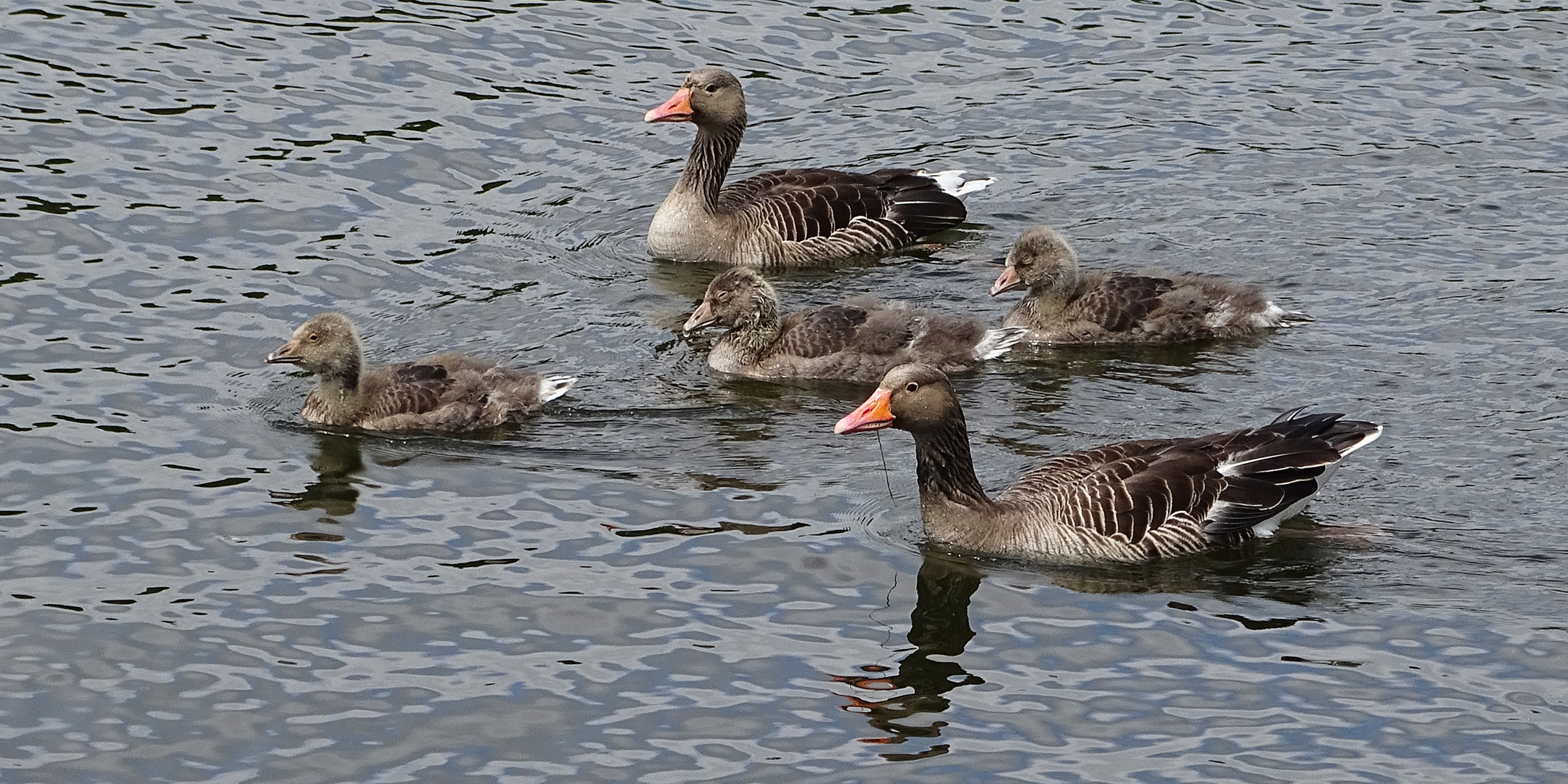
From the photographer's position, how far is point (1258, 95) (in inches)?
825

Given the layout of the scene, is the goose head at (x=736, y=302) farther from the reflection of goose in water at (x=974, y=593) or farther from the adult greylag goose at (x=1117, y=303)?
the reflection of goose in water at (x=974, y=593)

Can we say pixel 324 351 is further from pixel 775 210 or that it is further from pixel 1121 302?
pixel 1121 302

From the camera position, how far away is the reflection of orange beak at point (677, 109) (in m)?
18.6

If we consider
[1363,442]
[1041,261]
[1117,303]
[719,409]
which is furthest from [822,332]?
[1363,442]

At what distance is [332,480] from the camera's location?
13.2 meters

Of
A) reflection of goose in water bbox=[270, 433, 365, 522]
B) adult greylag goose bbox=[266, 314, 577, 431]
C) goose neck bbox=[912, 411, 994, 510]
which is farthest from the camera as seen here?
adult greylag goose bbox=[266, 314, 577, 431]

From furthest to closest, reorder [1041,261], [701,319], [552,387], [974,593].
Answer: [1041,261]
[701,319]
[552,387]
[974,593]

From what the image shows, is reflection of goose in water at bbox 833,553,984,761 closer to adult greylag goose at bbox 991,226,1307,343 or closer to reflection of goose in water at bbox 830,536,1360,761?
reflection of goose in water at bbox 830,536,1360,761

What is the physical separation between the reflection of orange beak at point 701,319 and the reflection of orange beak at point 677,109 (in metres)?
3.34

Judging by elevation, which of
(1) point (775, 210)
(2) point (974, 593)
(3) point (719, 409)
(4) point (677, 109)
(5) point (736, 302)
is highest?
(4) point (677, 109)

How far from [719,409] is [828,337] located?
117cm

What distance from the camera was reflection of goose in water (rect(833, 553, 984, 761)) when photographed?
1012 cm

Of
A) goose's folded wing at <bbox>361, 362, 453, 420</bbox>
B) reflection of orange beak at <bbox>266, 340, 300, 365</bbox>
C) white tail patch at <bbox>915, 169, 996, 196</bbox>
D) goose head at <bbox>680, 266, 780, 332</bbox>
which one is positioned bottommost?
goose's folded wing at <bbox>361, 362, 453, 420</bbox>

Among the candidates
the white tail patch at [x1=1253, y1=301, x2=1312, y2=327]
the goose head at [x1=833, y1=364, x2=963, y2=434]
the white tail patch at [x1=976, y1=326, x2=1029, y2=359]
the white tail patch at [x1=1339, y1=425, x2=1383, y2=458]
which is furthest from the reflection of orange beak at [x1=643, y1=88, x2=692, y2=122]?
the white tail patch at [x1=1339, y1=425, x2=1383, y2=458]
